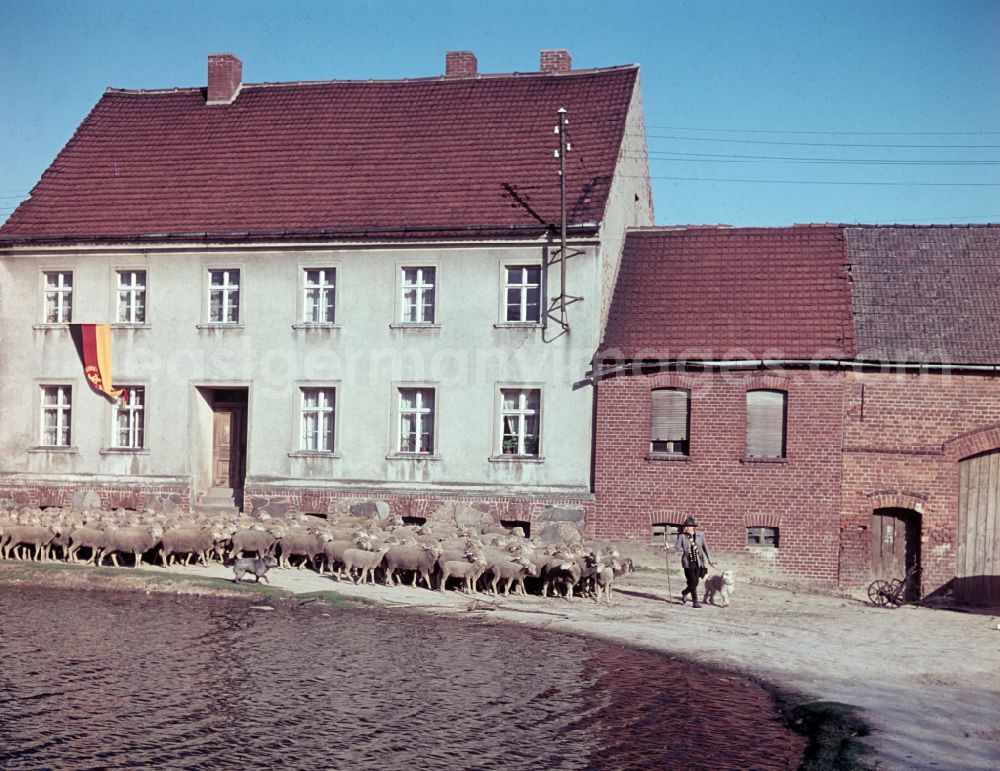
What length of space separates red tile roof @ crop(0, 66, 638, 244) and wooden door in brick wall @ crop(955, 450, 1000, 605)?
34.8ft

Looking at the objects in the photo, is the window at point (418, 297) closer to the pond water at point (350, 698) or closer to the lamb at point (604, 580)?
the lamb at point (604, 580)

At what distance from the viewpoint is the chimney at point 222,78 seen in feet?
116

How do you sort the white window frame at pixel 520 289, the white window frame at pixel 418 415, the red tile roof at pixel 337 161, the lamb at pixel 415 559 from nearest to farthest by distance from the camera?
1. the lamb at pixel 415 559
2. the white window frame at pixel 520 289
3. the white window frame at pixel 418 415
4. the red tile roof at pixel 337 161

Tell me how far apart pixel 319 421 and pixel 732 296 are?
10.8 m

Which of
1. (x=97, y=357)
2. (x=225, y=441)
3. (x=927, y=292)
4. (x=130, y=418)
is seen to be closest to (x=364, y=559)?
(x=225, y=441)

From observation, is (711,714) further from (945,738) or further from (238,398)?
(238,398)

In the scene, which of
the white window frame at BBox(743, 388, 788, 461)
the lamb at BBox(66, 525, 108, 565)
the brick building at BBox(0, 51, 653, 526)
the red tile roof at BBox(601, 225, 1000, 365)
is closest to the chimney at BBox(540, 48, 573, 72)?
the brick building at BBox(0, 51, 653, 526)

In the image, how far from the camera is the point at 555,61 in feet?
114

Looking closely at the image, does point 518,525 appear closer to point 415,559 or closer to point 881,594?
point 415,559

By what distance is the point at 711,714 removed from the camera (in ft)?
48.3

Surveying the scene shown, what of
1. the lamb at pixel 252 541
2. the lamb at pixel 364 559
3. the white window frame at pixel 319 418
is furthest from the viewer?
the white window frame at pixel 319 418

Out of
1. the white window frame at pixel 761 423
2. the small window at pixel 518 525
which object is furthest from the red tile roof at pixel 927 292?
the small window at pixel 518 525

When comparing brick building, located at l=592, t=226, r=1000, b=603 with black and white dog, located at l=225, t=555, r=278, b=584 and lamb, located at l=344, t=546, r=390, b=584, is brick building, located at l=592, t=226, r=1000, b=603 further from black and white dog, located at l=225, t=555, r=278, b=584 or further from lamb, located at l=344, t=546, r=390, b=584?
black and white dog, located at l=225, t=555, r=278, b=584

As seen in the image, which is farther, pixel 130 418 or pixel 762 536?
pixel 130 418
